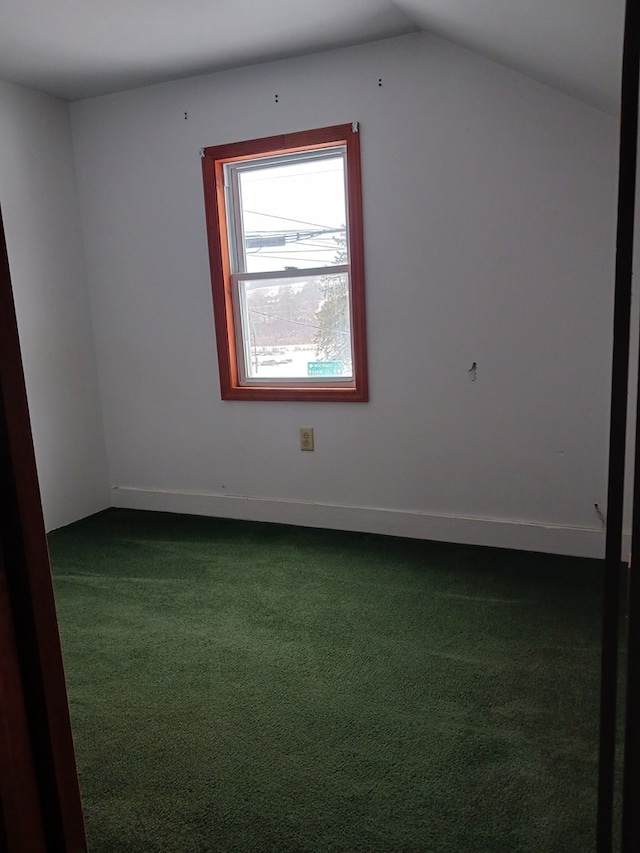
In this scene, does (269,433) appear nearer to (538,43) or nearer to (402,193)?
(402,193)

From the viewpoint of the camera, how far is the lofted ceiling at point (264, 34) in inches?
79.7

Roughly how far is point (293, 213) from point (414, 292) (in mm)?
778

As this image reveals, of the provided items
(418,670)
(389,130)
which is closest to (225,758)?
(418,670)

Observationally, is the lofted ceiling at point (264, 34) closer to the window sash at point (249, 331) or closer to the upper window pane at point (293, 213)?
the upper window pane at point (293, 213)

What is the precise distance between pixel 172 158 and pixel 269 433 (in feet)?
5.10

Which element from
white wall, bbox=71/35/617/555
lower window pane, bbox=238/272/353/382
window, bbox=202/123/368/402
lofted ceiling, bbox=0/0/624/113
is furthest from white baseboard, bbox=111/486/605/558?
lofted ceiling, bbox=0/0/624/113

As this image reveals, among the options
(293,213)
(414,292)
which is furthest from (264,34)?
(414,292)

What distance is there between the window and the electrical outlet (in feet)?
0.59

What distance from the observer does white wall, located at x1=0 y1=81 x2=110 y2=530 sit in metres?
3.27

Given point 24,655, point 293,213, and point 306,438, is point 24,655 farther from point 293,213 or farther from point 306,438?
point 293,213

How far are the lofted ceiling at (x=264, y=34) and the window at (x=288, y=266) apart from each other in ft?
1.37

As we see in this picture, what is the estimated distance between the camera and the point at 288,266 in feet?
10.7

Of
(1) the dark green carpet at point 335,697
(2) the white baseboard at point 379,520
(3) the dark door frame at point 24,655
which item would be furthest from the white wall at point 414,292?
(3) the dark door frame at point 24,655

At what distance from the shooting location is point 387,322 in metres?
3.05
